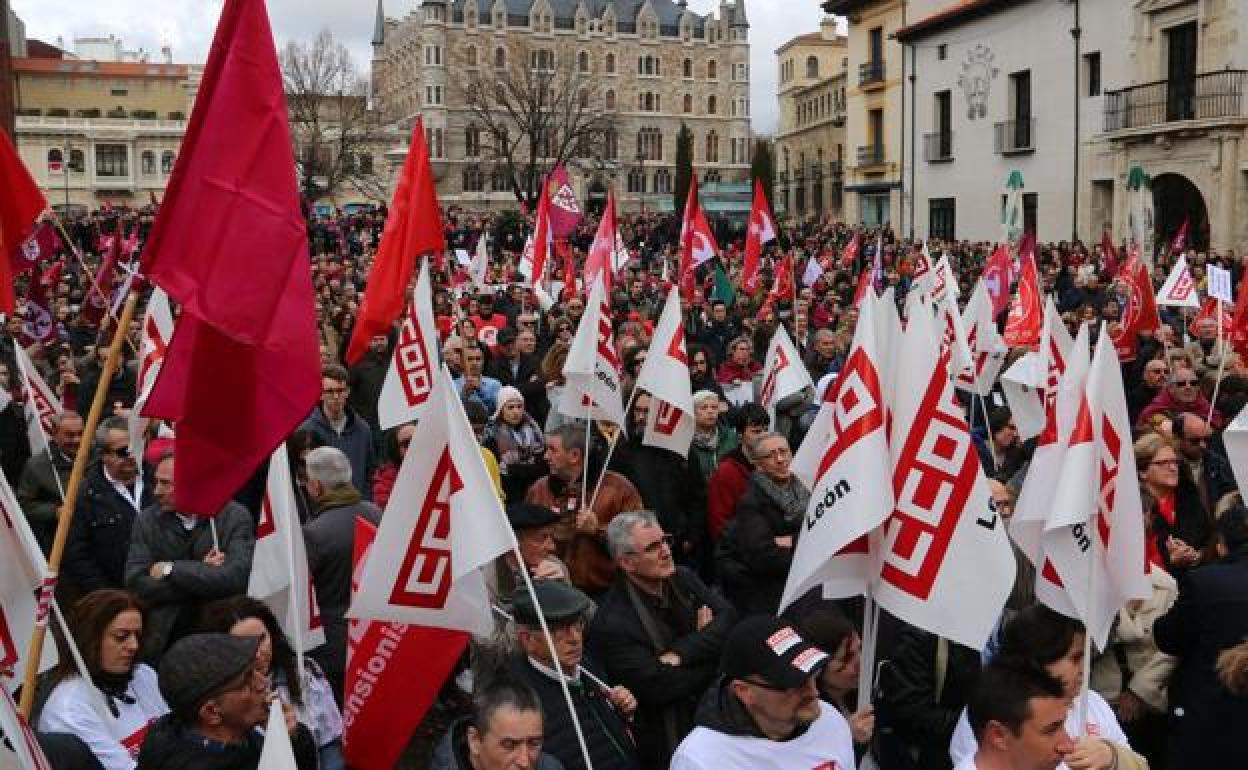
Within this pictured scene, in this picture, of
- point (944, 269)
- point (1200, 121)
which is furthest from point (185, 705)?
point (1200, 121)

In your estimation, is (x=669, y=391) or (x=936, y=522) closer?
(x=936, y=522)

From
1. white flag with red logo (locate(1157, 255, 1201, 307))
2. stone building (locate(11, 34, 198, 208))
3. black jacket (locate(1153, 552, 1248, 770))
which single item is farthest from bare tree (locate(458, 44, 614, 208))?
black jacket (locate(1153, 552, 1248, 770))

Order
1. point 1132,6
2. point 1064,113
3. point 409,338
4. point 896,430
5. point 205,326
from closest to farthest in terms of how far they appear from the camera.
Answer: point 205,326
point 896,430
point 409,338
point 1132,6
point 1064,113

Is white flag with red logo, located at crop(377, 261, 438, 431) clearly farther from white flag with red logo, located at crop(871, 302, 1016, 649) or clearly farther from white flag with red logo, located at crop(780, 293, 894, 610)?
white flag with red logo, located at crop(871, 302, 1016, 649)

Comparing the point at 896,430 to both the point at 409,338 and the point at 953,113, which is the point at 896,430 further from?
the point at 953,113

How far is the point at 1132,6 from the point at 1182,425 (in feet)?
87.1

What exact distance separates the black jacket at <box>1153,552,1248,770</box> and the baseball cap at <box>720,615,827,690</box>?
1427mm

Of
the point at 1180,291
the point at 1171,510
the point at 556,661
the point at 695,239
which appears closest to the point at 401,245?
the point at 1171,510

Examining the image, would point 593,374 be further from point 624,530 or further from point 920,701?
point 920,701

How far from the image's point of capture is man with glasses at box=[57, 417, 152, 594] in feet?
19.7

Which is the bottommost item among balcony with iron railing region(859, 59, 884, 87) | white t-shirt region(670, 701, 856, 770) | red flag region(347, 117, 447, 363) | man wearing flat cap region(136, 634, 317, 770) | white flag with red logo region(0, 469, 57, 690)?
white t-shirt region(670, 701, 856, 770)

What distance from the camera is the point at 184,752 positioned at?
3385 millimetres

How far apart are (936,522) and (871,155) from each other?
40799 mm

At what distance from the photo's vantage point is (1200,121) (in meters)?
28.0
